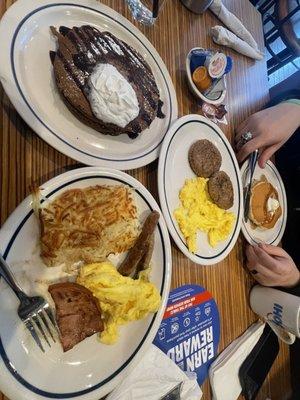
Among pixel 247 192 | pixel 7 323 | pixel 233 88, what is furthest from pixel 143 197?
pixel 233 88

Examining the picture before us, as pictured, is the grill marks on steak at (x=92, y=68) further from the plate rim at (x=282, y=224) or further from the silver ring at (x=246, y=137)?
the plate rim at (x=282, y=224)

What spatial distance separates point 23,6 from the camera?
101cm

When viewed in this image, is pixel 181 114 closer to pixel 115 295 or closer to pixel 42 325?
pixel 115 295

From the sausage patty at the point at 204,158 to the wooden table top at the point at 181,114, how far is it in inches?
7.8

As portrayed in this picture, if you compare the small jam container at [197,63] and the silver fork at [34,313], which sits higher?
the small jam container at [197,63]

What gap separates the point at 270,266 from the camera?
1542 mm

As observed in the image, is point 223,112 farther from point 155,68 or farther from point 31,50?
point 31,50

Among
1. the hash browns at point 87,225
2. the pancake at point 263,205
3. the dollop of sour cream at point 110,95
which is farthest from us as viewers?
the pancake at point 263,205

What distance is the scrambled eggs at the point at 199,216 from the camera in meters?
1.33

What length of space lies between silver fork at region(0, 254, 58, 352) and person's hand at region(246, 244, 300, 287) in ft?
3.48

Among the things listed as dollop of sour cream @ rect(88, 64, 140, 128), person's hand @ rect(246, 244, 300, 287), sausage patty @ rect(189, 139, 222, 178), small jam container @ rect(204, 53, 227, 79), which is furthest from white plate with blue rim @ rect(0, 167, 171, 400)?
small jam container @ rect(204, 53, 227, 79)

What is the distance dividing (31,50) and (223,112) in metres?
1.02

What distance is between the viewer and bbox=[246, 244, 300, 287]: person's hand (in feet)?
5.06

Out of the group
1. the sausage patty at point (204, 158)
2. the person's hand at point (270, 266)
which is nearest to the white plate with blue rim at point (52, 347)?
the sausage patty at point (204, 158)
